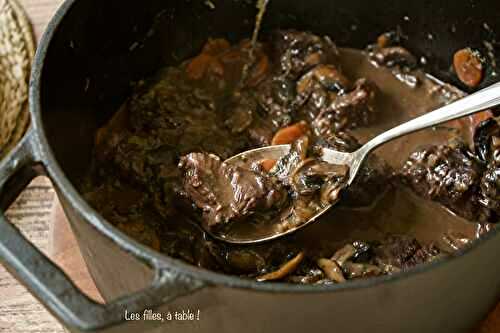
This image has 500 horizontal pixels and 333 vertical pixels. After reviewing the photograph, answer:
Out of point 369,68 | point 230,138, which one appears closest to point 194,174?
point 230,138

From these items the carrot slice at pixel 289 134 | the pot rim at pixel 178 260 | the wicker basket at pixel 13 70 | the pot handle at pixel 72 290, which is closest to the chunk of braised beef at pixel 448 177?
the carrot slice at pixel 289 134

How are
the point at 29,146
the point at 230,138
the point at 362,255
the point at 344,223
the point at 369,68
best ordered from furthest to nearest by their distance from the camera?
the point at 369,68, the point at 230,138, the point at 344,223, the point at 362,255, the point at 29,146

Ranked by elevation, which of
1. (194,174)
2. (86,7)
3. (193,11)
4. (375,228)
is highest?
(86,7)

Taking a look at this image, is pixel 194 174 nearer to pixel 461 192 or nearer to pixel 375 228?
pixel 375 228

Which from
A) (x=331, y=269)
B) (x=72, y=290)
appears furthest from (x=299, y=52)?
(x=72, y=290)

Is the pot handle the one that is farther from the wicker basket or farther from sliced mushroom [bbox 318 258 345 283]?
the wicker basket

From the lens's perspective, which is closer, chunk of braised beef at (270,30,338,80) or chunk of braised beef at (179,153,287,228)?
chunk of braised beef at (179,153,287,228)

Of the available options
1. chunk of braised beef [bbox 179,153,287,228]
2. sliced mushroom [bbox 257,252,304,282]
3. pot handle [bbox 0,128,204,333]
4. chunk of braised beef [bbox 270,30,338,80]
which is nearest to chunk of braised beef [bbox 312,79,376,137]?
chunk of braised beef [bbox 270,30,338,80]
